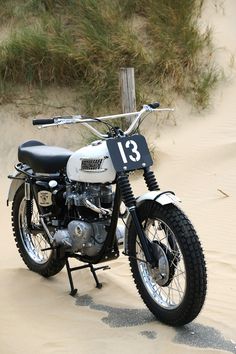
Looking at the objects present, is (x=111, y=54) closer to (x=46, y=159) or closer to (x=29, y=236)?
(x=29, y=236)

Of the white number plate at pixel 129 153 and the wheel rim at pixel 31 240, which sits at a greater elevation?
the white number plate at pixel 129 153

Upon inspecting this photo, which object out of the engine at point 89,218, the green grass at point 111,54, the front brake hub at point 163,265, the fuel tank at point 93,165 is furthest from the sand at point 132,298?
the green grass at point 111,54

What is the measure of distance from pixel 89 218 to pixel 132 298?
65 centimetres

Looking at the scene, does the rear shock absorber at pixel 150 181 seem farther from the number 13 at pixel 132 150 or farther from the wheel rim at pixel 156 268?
the wheel rim at pixel 156 268

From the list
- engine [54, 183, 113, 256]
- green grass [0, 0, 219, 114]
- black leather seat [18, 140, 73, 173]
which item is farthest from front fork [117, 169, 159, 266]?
green grass [0, 0, 219, 114]

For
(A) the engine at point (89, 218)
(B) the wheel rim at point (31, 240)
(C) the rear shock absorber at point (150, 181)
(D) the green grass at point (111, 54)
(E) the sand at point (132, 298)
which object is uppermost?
(D) the green grass at point (111, 54)

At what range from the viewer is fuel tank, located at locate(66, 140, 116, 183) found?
392 centimetres

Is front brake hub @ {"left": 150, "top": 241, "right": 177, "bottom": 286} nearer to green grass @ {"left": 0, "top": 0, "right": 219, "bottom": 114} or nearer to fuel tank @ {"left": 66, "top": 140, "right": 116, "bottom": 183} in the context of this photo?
fuel tank @ {"left": 66, "top": 140, "right": 116, "bottom": 183}

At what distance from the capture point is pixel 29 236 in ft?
16.8

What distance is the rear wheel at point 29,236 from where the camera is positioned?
16.1ft

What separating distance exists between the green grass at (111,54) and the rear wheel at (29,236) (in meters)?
4.43

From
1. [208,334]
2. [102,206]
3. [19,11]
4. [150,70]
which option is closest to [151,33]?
[150,70]

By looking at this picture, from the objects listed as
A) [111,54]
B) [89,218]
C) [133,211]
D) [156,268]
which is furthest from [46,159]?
[111,54]

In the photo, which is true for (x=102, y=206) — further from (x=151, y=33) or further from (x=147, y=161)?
(x=151, y=33)
